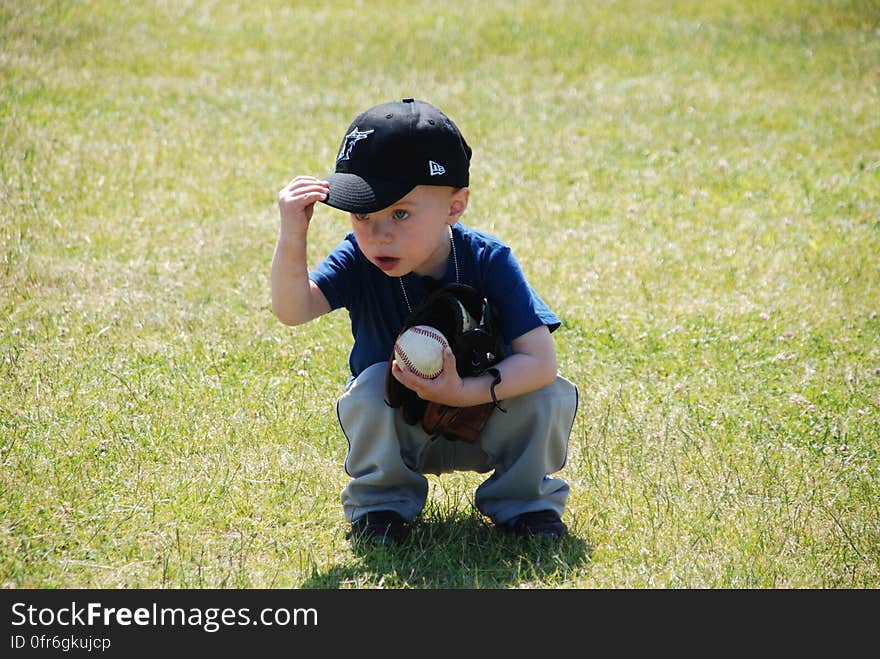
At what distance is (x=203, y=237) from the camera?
7668 millimetres

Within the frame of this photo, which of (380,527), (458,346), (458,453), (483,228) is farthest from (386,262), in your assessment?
(483,228)

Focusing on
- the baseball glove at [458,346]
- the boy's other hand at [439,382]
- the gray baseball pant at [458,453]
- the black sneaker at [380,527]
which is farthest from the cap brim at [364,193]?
the black sneaker at [380,527]

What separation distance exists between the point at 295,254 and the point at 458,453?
0.98 m

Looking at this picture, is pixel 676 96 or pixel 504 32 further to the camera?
pixel 504 32

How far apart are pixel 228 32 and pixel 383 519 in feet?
33.4

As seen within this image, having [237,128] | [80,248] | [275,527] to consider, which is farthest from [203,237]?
[275,527]

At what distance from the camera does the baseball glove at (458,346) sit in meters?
3.67

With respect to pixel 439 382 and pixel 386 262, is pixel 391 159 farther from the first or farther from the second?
pixel 439 382

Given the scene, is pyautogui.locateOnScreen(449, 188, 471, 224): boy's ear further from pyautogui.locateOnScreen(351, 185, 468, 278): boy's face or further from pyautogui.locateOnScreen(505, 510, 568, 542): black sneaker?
pyautogui.locateOnScreen(505, 510, 568, 542): black sneaker

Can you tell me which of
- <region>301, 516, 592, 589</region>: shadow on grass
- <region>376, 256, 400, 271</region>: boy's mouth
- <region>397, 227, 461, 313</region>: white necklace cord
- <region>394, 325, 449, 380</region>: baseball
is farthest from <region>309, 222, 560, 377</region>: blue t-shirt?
<region>301, 516, 592, 589</region>: shadow on grass

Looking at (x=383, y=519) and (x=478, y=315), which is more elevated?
(x=478, y=315)

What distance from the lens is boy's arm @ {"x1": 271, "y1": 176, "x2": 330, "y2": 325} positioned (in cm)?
363

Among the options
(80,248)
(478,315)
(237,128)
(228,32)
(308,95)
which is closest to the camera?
(478,315)
